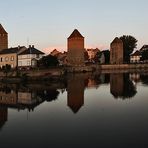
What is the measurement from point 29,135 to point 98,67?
7151 centimetres

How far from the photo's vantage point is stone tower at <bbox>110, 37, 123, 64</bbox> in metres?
Result: 97.9

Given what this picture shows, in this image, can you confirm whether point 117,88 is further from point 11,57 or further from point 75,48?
point 75,48

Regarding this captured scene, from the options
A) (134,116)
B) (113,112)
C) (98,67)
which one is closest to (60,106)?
(113,112)

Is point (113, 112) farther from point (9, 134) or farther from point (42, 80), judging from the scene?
point (42, 80)

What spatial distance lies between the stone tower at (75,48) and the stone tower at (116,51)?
13.6 meters

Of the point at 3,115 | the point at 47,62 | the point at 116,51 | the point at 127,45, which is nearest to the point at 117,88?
the point at 3,115

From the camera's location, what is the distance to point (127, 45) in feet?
342

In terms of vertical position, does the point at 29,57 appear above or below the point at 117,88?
above

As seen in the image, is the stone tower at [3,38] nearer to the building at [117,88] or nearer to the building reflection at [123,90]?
the building at [117,88]

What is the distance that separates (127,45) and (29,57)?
48.5m

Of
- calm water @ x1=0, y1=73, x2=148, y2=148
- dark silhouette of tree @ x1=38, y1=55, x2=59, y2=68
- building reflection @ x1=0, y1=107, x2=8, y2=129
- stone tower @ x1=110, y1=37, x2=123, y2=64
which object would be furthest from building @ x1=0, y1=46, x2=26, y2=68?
building reflection @ x1=0, y1=107, x2=8, y2=129

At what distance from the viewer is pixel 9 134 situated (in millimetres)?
14914

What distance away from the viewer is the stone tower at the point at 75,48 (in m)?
87.4

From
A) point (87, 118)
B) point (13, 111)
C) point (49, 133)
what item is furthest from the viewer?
point (13, 111)
